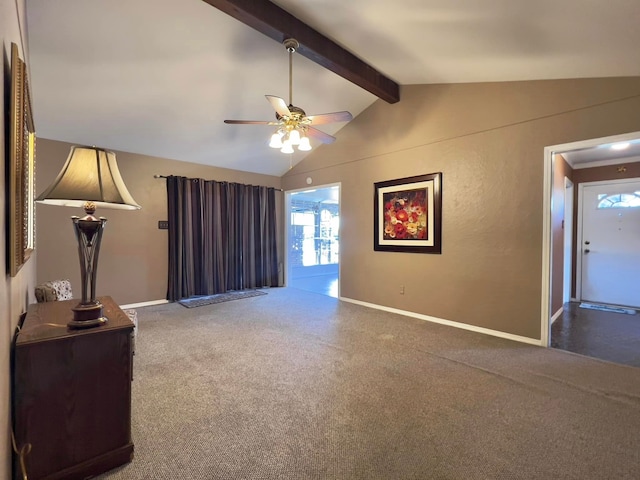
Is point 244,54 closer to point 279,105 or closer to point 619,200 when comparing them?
point 279,105

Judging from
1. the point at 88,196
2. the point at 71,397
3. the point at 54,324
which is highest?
the point at 88,196

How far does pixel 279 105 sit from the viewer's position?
2.67 m

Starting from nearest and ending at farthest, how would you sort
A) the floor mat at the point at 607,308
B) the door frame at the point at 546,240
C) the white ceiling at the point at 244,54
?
1. the white ceiling at the point at 244,54
2. the door frame at the point at 546,240
3. the floor mat at the point at 607,308

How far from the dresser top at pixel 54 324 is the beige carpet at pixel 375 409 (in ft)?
2.37

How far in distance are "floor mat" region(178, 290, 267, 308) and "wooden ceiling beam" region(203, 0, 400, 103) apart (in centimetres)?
381

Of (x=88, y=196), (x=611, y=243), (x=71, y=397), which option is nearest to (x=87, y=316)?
(x=71, y=397)

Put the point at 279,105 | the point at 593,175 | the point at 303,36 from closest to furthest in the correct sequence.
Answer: the point at 279,105 < the point at 303,36 < the point at 593,175

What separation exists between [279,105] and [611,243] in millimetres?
5520

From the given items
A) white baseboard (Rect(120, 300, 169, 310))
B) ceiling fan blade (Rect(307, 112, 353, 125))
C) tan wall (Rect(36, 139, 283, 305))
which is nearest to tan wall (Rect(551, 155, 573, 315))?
ceiling fan blade (Rect(307, 112, 353, 125))

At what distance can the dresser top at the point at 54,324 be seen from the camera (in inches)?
54.9

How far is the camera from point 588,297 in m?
4.96

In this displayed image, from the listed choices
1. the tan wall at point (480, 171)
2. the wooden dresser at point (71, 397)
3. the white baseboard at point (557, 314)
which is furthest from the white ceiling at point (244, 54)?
the white baseboard at point (557, 314)

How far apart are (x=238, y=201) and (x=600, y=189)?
613cm

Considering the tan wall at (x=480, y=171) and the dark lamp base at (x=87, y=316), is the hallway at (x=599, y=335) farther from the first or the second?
the dark lamp base at (x=87, y=316)
